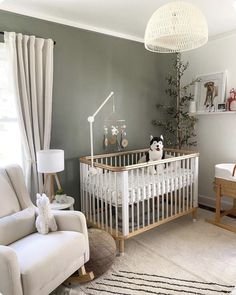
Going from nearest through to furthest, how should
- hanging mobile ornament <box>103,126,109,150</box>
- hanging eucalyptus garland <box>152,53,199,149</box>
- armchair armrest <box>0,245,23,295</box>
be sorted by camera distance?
armchair armrest <box>0,245,23,295</box> → hanging mobile ornament <box>103,126,109,150</box> → hanging eucalyptus garland <box>152,53,199,149</box>

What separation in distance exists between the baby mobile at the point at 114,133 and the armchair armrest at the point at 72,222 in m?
1.38

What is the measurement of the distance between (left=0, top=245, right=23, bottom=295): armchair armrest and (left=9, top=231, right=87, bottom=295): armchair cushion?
43 mm

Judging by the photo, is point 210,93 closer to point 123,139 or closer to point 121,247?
point 123,139

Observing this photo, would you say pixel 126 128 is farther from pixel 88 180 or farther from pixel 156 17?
pixel 156 17

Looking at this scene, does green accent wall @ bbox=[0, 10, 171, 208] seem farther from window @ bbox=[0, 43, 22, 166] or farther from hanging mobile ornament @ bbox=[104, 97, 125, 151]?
window @ bbox=[0, 43, 22, 166]

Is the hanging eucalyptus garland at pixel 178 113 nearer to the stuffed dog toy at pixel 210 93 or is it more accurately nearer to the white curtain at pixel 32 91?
the stuffed dog toy at pixel 210 93

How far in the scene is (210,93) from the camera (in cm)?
350

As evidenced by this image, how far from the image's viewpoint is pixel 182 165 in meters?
3.14

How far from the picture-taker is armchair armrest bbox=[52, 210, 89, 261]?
6.38 feet

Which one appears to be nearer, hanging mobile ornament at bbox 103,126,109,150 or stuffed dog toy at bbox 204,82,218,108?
hanging mobile ornament at bbox 103,126,109,150

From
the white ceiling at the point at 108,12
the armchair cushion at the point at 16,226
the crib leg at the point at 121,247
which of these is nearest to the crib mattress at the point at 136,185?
the crib leg at the point at 121,247

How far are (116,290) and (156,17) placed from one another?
79.1 inches

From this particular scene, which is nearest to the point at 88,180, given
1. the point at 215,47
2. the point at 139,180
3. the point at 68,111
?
the point at 139,180

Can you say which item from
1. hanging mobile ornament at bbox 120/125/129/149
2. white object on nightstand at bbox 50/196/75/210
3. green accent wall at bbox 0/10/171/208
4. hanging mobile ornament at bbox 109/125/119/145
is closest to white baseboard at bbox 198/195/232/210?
green accent wall at bbox 0/10/171/208
